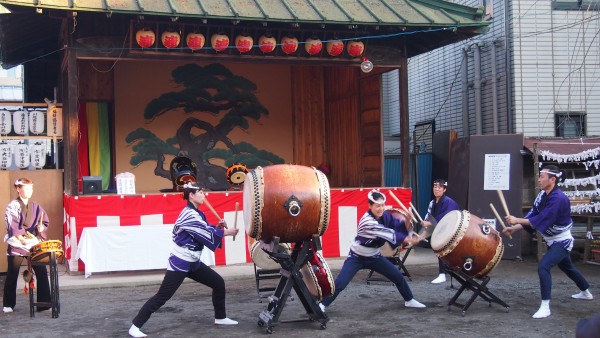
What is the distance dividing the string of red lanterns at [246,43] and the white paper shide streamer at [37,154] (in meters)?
2.45

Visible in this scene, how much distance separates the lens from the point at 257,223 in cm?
645

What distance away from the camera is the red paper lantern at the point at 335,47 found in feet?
35.7

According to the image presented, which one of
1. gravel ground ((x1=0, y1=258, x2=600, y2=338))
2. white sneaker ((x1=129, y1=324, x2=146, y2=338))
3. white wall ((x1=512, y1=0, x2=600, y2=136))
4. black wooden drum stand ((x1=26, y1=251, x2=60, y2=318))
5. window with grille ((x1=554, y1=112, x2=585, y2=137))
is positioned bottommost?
gravel ground ((x1=0, y1=258, x2=600, y2=338))

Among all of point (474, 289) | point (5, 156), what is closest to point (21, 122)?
point (5, 156)

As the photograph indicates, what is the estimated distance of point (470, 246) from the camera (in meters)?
7.17

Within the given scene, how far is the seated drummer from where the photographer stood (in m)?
7.10

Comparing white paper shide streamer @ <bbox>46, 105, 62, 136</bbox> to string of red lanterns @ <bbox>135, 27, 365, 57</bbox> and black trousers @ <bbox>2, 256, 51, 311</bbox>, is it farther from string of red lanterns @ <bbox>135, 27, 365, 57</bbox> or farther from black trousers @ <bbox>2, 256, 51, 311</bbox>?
black trousers @ <bbox>2, 256, 51, 311</bbox>

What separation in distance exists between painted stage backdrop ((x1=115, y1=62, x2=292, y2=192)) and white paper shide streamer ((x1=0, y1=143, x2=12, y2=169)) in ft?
7.50

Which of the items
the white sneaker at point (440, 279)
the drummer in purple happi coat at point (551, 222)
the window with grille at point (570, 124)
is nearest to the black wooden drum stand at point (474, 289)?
the drummer in purple happi coat at point (551, 222)

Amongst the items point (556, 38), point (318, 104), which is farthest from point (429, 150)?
point (556, 38)

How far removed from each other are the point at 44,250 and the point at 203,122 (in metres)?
6.00

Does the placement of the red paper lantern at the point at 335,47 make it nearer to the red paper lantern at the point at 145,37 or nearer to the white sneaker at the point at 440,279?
the red paper lantern at the point at 145,37

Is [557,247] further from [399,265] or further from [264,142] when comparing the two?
[264,142]

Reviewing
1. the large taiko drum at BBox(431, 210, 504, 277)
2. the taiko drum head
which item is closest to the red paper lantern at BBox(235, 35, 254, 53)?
the taiko drum head
